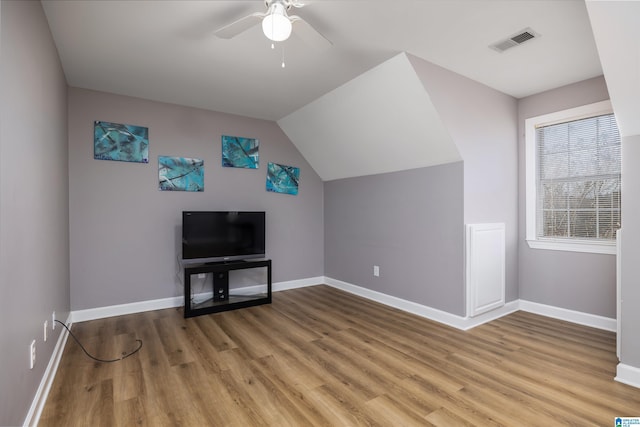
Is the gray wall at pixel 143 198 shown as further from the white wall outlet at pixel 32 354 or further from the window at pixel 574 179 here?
the window at pixel 574 179

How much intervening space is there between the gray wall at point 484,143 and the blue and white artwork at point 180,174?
2.83 metres

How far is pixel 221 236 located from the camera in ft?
12.9

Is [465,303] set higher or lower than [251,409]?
higher

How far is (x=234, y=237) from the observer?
13.2 feet

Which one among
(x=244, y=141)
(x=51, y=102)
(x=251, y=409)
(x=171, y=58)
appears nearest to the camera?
(x=251, y=409)

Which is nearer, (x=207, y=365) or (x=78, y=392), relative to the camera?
(x=78, y=392)

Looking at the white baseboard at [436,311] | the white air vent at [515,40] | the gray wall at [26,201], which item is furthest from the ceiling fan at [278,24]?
the white baseboard at [436,311]

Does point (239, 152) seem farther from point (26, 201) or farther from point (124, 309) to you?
point (26, 201)

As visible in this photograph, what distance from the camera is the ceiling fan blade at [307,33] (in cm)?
200

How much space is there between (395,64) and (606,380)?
9.61 feet

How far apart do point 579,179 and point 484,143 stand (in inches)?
41.4

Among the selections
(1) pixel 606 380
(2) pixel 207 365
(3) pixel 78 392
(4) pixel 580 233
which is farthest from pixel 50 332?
(4) pixel 580 233

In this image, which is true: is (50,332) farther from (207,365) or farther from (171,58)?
(171,58)

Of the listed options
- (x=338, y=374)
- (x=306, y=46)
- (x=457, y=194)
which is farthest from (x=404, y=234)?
(x=306, y=46)
